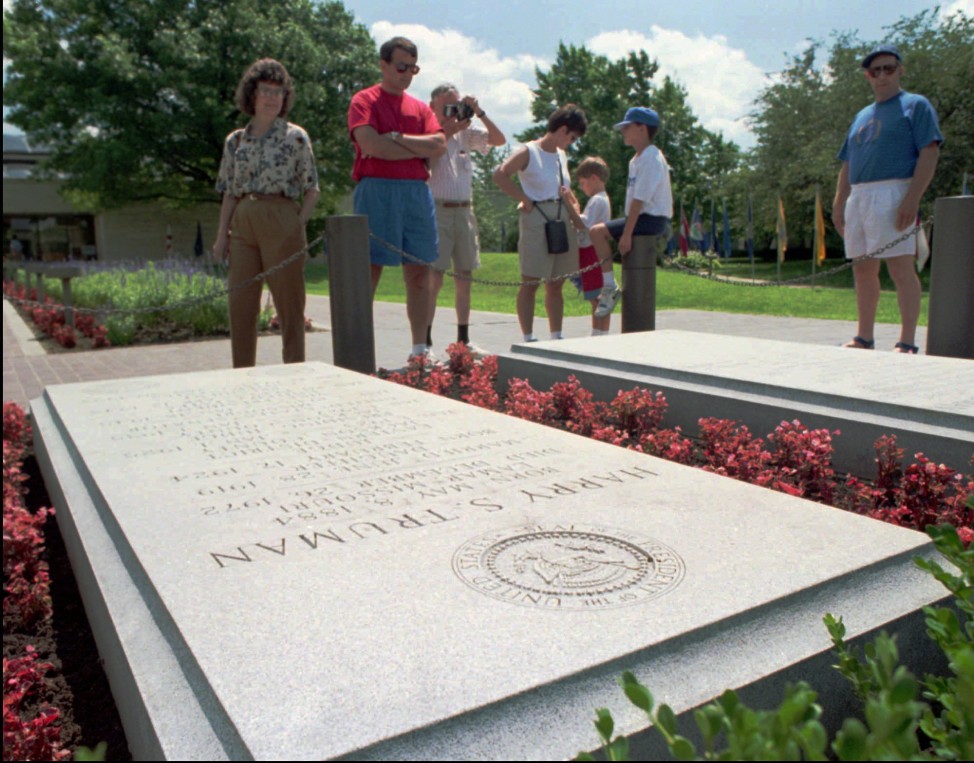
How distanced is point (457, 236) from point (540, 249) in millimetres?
737

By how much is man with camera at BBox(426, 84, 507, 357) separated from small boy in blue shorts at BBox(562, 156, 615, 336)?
2.82ft

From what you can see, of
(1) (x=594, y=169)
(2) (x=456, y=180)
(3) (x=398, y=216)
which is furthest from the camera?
(1) (x=594, y=169)

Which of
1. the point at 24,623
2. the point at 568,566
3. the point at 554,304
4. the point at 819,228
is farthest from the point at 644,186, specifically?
the point at 819,228

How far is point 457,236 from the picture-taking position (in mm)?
7520

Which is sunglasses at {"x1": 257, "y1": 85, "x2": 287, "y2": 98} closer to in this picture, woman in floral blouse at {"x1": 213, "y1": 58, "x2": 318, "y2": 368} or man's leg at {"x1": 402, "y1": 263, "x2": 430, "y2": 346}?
woman in floral blouse at {"x1": 213, "y1": 58, "x2": 318, "y2": 368}

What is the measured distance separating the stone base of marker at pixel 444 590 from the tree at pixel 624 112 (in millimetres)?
48357

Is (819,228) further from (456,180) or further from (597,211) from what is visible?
(456,180)

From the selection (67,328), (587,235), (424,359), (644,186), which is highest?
Answer: (644,186)

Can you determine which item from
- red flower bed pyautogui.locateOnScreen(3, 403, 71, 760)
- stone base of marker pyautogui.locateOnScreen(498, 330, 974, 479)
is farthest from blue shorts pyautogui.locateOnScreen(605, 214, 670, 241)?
red flower bed pyautogui.locateOnScreen(3, 403, 71, 760)

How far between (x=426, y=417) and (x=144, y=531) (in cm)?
162

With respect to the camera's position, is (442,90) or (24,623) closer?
(24,623)

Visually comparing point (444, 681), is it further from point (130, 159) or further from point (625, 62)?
point (625, 62)

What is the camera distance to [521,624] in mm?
1846

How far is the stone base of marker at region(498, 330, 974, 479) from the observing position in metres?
3.62
